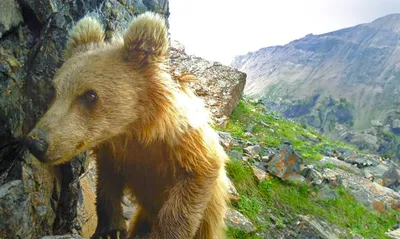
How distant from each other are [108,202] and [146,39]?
1720mm

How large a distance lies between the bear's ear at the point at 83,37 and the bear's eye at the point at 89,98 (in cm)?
66

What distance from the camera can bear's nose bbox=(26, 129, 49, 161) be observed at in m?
2.25

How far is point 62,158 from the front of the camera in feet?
7.97

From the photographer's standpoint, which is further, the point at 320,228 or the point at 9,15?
the point at 320,228

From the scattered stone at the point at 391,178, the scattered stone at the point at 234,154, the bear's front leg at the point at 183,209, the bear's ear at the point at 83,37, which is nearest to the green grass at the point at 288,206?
the scattered stone at the point at 234,154

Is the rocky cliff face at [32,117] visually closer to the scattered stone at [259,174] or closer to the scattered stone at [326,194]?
the scattered stone at [259,174]

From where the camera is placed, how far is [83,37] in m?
3.22

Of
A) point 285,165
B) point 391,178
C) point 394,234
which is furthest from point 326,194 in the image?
point 391,178

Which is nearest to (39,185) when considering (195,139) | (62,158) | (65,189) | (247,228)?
(65,189)

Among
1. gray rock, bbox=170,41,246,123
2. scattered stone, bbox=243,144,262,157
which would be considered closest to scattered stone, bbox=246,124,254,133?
gray rock, bbox=170,41,246,123

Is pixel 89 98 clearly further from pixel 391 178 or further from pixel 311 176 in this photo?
pixel 391 178

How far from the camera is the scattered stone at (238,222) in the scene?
5.44 m

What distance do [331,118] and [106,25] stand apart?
642ft

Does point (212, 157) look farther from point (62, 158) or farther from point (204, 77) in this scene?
point (204, 77)
